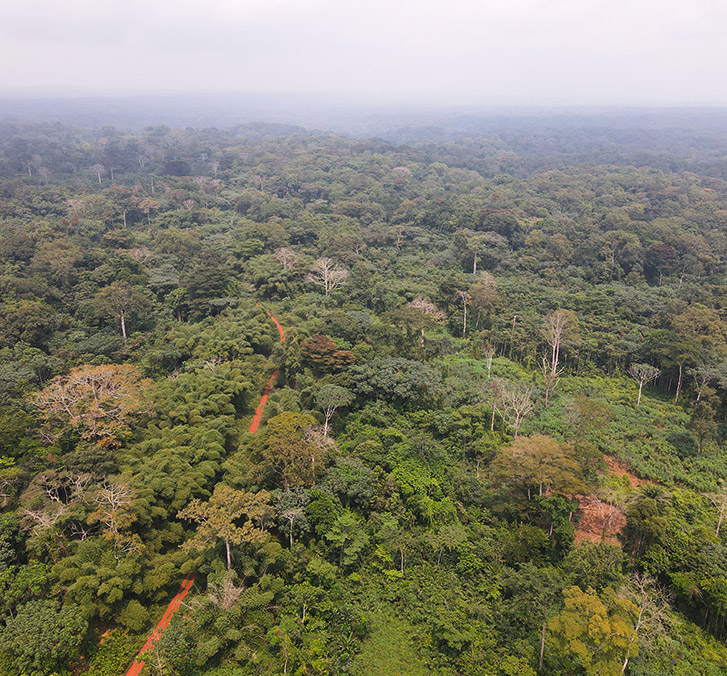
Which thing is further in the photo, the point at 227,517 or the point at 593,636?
the point at 227,517

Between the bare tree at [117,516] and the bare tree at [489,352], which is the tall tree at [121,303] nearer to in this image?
the bare tree at [117,516]

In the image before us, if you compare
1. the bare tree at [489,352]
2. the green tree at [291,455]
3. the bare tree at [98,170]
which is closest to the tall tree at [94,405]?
the green tree at [291,455]

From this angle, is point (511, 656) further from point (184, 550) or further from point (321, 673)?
point (184, 550)

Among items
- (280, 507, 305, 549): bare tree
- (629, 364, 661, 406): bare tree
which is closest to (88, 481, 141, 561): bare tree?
(280, 507, 305, 549): bare tree

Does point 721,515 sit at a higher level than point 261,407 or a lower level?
higher

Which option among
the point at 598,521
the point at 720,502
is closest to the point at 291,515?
the point at 598,521

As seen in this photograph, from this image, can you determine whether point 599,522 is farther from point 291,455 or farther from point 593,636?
Answer: point 291,455

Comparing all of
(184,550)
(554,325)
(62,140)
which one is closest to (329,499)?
(184,550)
